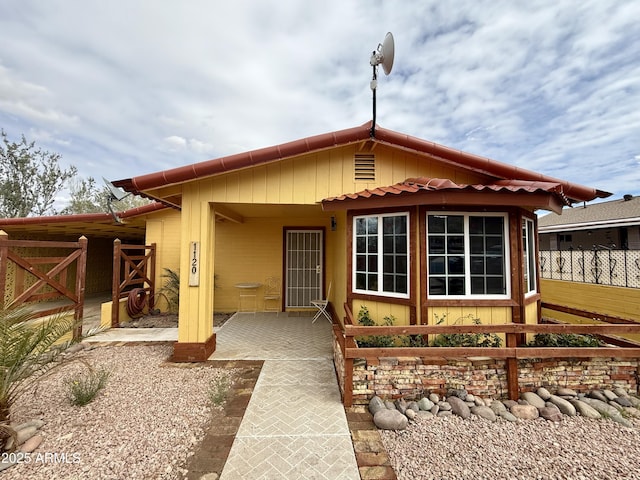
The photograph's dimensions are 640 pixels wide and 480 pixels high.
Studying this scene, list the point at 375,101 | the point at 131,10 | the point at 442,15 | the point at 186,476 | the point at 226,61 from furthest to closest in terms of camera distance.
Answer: the point at 226,61, the point at 442,15, the point at 131,10, the point at 375,101, the point at 186,476

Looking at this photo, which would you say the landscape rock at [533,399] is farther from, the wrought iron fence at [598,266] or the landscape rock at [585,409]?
the wrought iron fence at [598,266]

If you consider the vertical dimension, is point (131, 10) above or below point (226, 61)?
below

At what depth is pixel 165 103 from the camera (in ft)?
42.3

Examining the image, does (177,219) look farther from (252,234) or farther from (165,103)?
(165,103)

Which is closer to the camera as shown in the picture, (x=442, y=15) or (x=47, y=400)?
(x=47, y=400)

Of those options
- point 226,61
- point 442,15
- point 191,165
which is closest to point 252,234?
point 191,165

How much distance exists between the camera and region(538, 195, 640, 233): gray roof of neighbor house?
396 inches

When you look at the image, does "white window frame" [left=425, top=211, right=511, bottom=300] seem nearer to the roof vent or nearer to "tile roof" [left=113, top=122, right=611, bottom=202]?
"tile roof" [left=113, top=122, right=611, bottom=202]

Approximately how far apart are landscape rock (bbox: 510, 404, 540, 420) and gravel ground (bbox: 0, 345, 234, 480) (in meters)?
3.49

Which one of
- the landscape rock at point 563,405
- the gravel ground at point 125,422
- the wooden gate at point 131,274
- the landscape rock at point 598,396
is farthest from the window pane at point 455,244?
the wooden gate at point 131,274

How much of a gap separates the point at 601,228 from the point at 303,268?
12.4 meters

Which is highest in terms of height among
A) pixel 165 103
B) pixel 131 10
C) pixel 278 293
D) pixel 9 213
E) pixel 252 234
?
pixel 165 103

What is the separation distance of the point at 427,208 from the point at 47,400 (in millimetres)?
5647

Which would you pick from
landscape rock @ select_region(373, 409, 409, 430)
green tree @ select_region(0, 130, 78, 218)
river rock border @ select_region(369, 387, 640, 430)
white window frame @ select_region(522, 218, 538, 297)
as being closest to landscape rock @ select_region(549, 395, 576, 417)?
river rock border @ select_region(369, 387, 640, 430)
